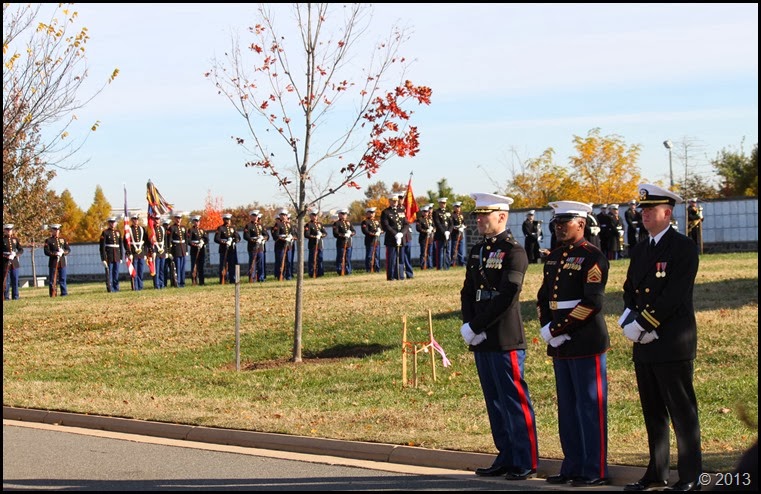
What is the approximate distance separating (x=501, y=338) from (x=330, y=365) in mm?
7341

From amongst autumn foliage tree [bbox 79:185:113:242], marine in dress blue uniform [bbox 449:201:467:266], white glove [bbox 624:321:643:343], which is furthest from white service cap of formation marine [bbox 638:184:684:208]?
autumn foliage tree [bbox 79:185:113:242]

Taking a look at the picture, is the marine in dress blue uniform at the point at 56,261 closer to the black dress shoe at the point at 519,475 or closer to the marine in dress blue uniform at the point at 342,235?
the marine in dress blue uniform at the point at 342,235

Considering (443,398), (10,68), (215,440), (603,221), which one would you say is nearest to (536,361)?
(443,398)

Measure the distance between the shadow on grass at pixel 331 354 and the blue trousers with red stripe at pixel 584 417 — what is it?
8.13 m

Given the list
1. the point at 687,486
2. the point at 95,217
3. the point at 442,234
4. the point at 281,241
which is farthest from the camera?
the point at 95,217

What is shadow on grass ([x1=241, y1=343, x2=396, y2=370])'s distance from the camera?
655 inches

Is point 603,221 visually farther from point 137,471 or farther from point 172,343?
point 137,471

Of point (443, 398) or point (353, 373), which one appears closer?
point (443, 398)

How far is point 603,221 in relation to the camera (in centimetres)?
3192

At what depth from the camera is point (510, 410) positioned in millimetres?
8844

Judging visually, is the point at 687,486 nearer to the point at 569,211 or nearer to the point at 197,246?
the point at 569,211

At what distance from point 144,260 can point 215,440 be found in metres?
20.6

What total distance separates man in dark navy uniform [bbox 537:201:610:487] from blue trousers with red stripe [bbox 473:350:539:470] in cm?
29

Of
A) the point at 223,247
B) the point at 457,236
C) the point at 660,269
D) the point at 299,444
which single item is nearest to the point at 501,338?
the point at 660,269
